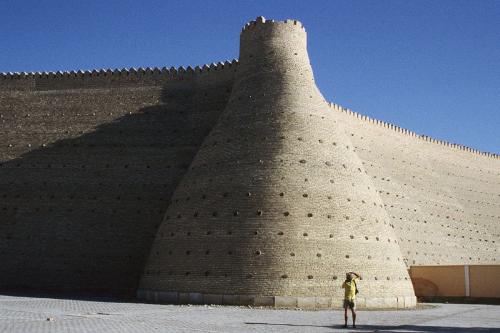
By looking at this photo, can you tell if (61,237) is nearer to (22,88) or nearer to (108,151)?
(108,151)

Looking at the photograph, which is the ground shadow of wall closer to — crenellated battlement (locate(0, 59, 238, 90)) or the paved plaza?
crenellated battlement (locate(0, 59, 238, 90))

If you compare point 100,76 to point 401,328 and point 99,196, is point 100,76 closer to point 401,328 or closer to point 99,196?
point 99,196

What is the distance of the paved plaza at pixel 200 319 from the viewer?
9.77 m

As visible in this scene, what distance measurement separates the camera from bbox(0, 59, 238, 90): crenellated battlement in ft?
69.3

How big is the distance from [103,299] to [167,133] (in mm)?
6250

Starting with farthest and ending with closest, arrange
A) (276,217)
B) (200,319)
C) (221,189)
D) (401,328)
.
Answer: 1. (221,189)
2. (276,217)
3. (200,319)
4. (401,328)

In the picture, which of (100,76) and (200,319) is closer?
(200,319)

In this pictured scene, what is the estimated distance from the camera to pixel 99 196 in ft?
64.9

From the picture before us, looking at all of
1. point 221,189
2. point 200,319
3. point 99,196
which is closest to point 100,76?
point 99,196

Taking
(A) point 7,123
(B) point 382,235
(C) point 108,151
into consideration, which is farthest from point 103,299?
(A) point 7,123

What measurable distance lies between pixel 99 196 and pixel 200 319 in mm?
9606

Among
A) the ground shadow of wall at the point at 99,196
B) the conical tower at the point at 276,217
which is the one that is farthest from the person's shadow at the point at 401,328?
the ground shadow of wall at the point at 99,196

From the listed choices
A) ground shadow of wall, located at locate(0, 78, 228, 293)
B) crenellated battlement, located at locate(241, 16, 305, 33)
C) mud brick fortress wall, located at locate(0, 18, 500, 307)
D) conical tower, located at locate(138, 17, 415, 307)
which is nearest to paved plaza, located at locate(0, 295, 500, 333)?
conical tower, located at locate(138, 17, 415, 307)

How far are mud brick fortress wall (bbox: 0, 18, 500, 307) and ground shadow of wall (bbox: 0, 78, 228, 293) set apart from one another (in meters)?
0.04
